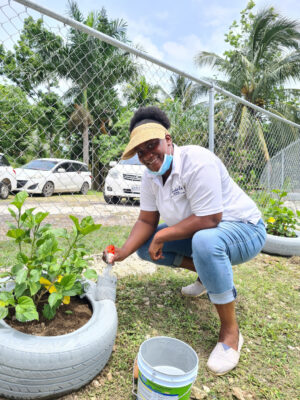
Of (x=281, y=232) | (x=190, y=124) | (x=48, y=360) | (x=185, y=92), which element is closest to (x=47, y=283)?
(x=48, y=360)

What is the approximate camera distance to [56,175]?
213cm

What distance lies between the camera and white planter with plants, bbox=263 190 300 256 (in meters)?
3.08

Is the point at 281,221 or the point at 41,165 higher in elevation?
the point at 41,165

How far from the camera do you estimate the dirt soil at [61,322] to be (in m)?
1.22

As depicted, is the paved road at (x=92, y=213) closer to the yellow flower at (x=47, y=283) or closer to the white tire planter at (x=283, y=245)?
the yellow flower at (x=47, y=283)

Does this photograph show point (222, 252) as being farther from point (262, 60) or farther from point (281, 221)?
point (262, 60)

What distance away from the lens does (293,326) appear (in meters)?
1.81

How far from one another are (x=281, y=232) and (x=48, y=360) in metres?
2.90

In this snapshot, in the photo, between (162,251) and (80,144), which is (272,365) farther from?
(80,144)

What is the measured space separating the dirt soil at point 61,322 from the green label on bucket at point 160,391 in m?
0.39

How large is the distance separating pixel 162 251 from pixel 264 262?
5.14ft

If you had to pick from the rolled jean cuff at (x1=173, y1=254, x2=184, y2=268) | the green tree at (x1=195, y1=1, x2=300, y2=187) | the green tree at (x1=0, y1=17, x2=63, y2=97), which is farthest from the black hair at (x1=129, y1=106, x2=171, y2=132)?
the green tree at (x1=195, y1=1, x2=300, y2=187)

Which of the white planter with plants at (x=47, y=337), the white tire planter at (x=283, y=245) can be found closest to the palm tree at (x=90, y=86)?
the white planter with plants at (x=47, y=337)

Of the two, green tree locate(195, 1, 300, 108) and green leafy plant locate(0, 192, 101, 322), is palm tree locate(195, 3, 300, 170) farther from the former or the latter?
green leafy plant locate(0, 192, 101, 322)
